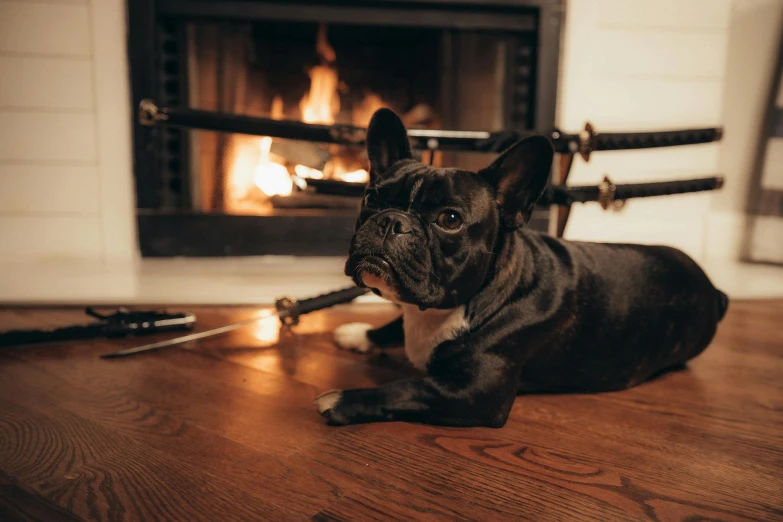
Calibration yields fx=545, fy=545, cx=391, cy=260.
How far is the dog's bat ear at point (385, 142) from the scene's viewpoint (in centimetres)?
113

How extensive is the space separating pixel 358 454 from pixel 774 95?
293 cm

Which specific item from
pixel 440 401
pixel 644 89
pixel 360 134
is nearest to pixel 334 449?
pixel 440 401

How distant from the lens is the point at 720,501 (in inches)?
33.2

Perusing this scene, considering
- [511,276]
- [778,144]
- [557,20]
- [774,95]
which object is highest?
[557,20]

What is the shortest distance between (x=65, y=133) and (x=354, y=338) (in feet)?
5.66

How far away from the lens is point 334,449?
954 millimetres

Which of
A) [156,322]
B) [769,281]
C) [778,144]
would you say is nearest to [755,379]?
[769,281]

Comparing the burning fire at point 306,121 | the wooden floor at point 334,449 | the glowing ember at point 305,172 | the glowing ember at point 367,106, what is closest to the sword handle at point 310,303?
the wooden floor at point 334,449

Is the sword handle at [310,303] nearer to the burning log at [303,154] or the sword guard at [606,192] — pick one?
the burning log at [303,154]

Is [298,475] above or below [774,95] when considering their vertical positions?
below

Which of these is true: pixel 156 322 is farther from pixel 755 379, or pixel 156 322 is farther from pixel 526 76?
pixel 526 76

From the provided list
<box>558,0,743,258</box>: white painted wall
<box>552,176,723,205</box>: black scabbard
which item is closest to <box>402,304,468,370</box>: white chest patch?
<box>552,176,723,205</box>: black scabbard

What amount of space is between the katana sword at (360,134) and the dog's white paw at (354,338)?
556 mm

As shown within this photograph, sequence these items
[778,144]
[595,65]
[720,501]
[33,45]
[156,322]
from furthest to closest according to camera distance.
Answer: [778,144] < [595,65] < [33,45] < [156,322] < [720,501]
